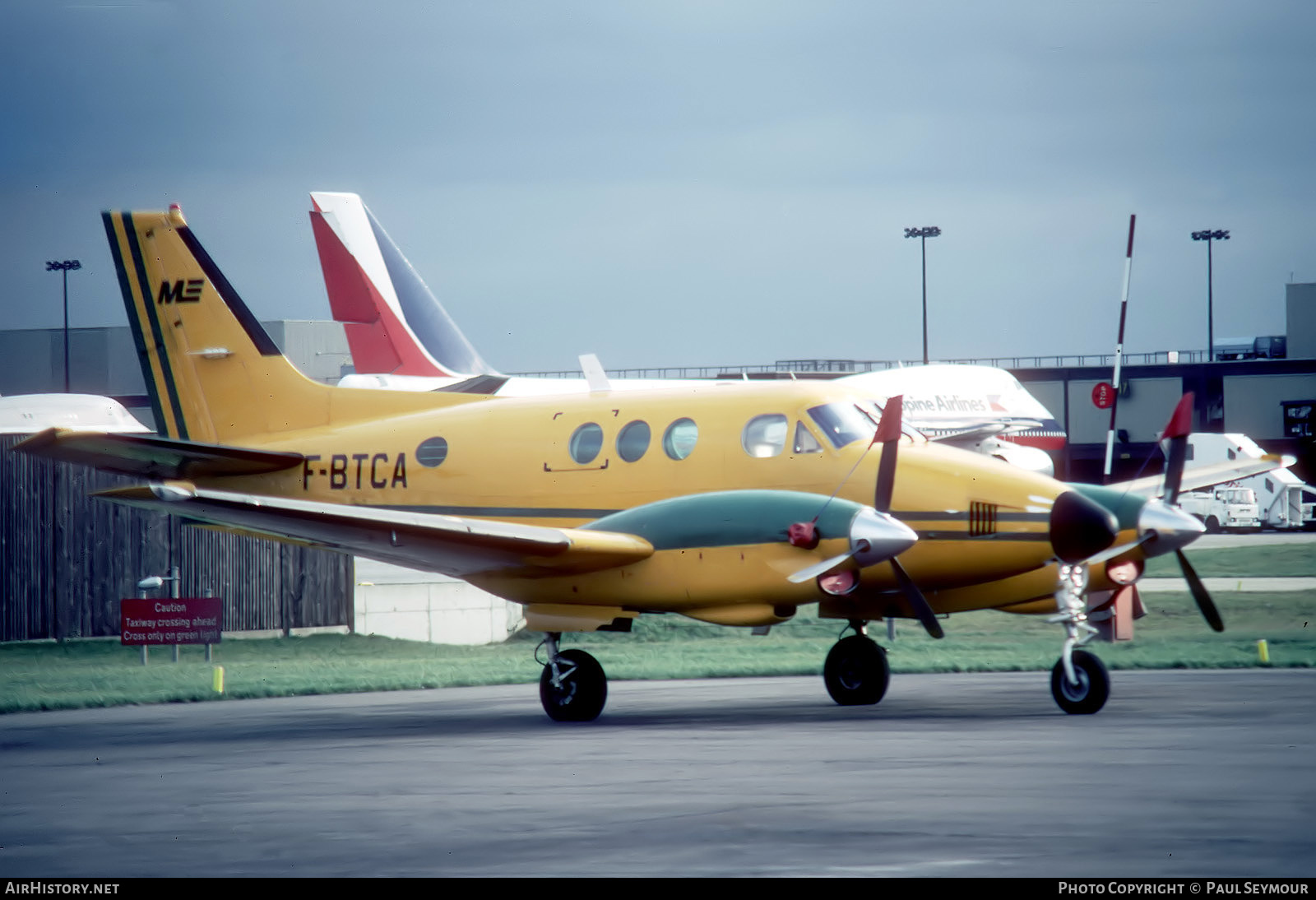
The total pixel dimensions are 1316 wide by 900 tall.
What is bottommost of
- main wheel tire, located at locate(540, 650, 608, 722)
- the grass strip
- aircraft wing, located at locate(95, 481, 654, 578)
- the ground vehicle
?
the grass strip

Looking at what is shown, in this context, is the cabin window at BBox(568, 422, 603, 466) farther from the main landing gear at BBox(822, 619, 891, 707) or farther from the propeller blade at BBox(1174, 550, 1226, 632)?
the propeller blade at BBox(1174, 550, 1226, 632)

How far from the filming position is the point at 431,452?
18.6 m

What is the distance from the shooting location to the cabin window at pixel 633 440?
17047 mm

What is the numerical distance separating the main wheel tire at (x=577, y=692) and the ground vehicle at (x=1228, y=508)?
149ft

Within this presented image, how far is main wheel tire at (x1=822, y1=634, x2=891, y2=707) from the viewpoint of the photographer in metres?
16.8

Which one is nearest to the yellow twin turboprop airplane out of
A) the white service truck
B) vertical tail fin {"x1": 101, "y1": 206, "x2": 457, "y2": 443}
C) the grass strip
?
vertical tail fin {"x1": 101, "y1": 206, "x2": 457, "y2": 443}

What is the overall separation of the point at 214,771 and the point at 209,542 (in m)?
16.3

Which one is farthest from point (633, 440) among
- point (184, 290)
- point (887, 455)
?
point (184, 290)

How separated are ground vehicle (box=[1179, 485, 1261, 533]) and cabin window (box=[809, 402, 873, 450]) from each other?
144 feet

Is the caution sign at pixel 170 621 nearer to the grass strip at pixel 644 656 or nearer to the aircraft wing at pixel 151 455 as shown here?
the grass strip at pixel 644 656

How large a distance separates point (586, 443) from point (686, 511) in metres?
2.39

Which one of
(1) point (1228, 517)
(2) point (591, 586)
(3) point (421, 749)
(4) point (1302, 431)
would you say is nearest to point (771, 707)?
(2) point (591, 586)

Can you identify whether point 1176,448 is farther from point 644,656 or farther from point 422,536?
point 644,656

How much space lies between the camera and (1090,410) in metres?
72.1
